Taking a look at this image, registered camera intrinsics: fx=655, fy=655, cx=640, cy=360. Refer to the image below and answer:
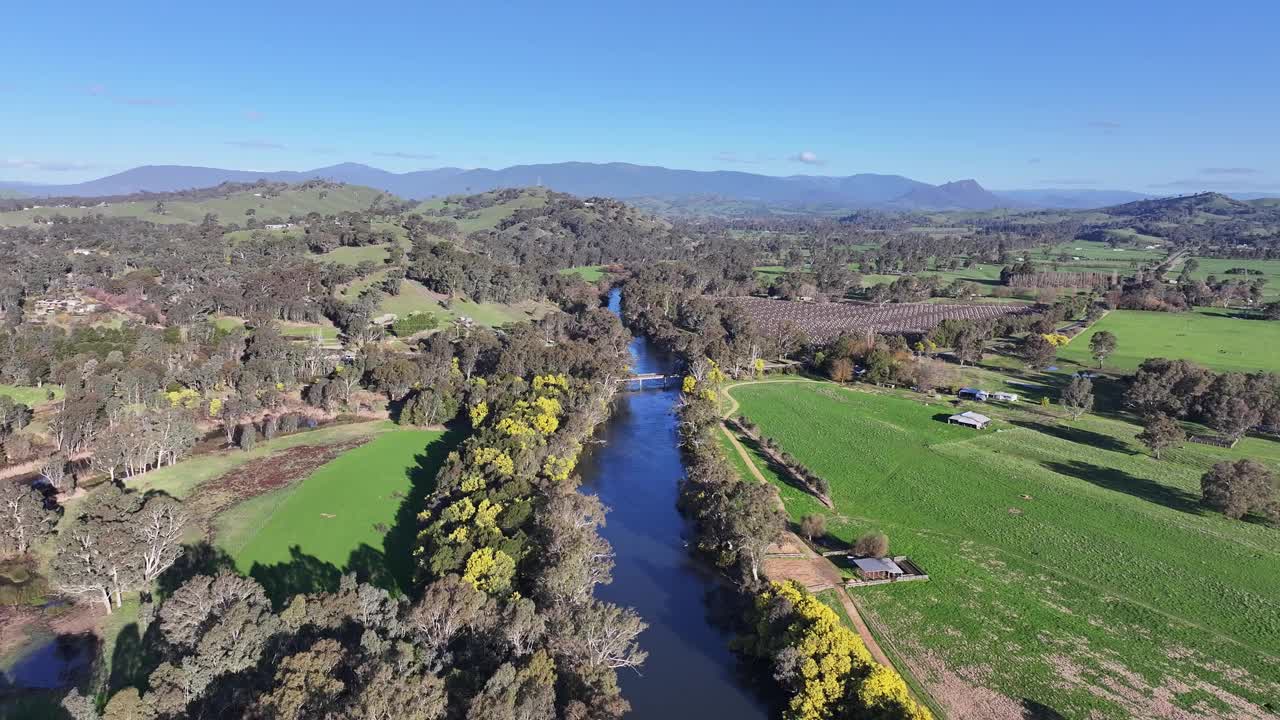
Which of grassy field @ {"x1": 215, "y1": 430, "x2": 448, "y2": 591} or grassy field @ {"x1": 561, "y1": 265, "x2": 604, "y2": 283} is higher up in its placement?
grassy field @ {"x1": 561, "y1": 265, "x2": 604, "y2": 283}

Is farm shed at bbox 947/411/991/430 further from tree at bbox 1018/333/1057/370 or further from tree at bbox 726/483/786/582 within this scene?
tree at bbox 726/483/786/582

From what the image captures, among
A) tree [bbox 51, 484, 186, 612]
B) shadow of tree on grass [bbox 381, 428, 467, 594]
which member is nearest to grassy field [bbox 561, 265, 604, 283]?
shadow of tree on grass [bbox 381, 428, 467, 594]

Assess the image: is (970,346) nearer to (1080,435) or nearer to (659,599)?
(1080,435)

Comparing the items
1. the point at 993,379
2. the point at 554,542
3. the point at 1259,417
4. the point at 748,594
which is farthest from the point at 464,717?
the point at 993,379

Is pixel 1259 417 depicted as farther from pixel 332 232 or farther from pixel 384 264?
pixel 332 232

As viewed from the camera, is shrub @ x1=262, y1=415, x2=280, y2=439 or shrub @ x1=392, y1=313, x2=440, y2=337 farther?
shrub @ x1=392, y1=313, x2=440, y2=337

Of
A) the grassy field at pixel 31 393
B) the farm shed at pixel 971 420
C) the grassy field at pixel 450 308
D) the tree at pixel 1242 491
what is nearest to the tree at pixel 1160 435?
the tree at pixel 1242 491

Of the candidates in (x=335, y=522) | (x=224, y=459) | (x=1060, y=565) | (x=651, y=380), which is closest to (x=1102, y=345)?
(x=651, y=380)
